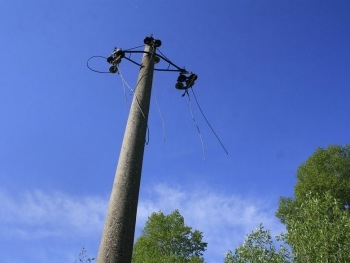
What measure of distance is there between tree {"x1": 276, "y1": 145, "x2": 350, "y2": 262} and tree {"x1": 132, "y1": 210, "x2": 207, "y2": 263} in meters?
8.36

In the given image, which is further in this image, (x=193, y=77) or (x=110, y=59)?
(x=193, y=77)

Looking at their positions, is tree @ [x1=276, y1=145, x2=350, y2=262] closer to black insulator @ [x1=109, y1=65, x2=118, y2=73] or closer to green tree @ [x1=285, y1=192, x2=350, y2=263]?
green tree @ [x1=285, y1=192, x2=350, y2=263]

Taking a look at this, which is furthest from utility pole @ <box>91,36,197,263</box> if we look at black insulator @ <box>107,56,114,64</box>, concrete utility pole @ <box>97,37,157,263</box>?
black insulator @ <box>107,56,114,64</box>

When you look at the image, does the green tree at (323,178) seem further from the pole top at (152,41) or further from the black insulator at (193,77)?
the pole top at (152,41)

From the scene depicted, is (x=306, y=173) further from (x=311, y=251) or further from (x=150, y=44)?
(x=150, y=44)

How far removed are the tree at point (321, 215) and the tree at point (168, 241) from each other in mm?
8356

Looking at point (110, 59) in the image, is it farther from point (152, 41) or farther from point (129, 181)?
point (129, 181)

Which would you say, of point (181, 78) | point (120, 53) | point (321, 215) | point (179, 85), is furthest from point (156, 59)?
point (321, 215)

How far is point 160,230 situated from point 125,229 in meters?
29.4

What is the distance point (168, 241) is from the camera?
32.5m

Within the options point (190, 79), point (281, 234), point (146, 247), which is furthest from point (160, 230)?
point (190, 79)

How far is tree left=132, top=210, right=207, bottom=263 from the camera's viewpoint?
3069 cm

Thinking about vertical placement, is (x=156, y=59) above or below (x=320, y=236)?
below

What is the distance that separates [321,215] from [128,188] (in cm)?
1994
